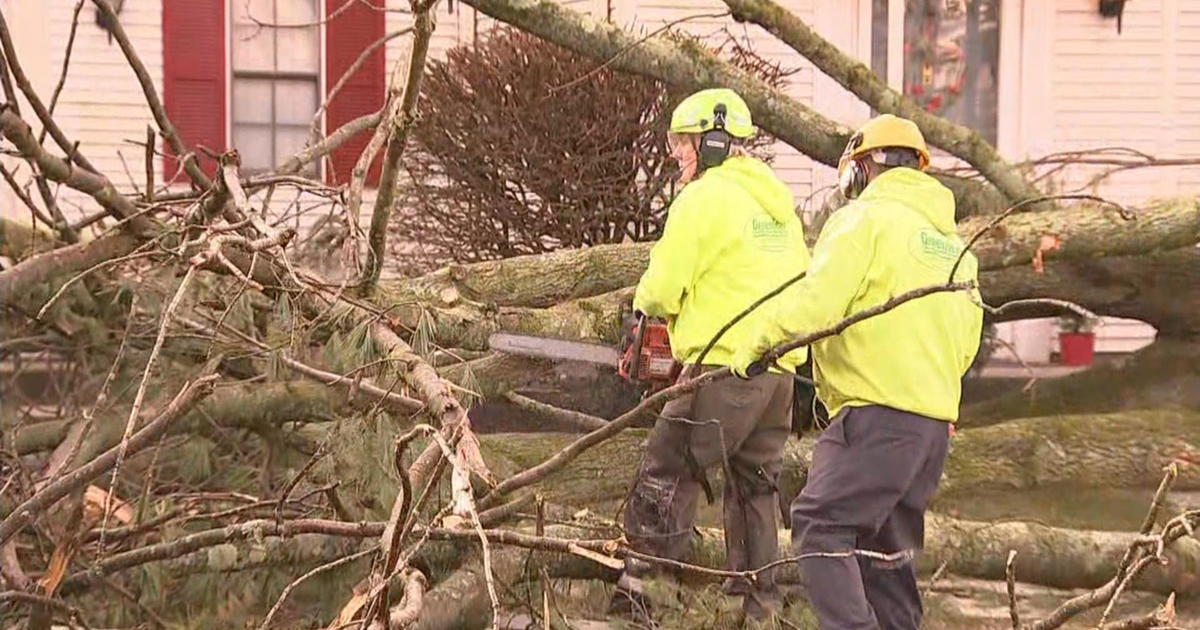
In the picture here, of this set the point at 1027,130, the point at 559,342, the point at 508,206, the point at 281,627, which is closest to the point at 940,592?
the point at 559,342

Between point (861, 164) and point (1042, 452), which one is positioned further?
point (1042, 452)

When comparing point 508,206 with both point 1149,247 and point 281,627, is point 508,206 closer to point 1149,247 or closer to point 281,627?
Answer: point 1149,247

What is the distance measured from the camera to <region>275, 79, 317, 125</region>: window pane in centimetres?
1104

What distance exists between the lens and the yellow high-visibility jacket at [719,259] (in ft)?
14.5

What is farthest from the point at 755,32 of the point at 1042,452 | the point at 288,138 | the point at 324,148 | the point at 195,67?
the point at 324,148

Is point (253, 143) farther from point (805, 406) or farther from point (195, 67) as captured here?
point (805, 406)

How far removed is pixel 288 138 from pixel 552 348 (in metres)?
6.06

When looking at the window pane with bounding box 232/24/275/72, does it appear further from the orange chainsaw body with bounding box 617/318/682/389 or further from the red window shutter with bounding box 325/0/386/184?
the orange chainsaw body with bounding box 617/318/682/389

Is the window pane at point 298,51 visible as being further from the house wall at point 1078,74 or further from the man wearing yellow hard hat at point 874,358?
the man wearing yellow hard hat at point 874,358

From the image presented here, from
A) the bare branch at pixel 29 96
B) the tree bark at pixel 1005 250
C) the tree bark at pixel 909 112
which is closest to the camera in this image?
the bare branch at pixel 29 96

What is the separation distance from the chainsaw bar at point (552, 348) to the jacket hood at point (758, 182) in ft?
3.82

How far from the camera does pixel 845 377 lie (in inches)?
151

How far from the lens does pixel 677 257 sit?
4398mm

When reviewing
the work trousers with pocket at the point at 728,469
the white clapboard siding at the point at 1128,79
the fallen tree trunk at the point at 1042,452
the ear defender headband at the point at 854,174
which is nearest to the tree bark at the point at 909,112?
the fallen tree trunk at the point at 1042,452
